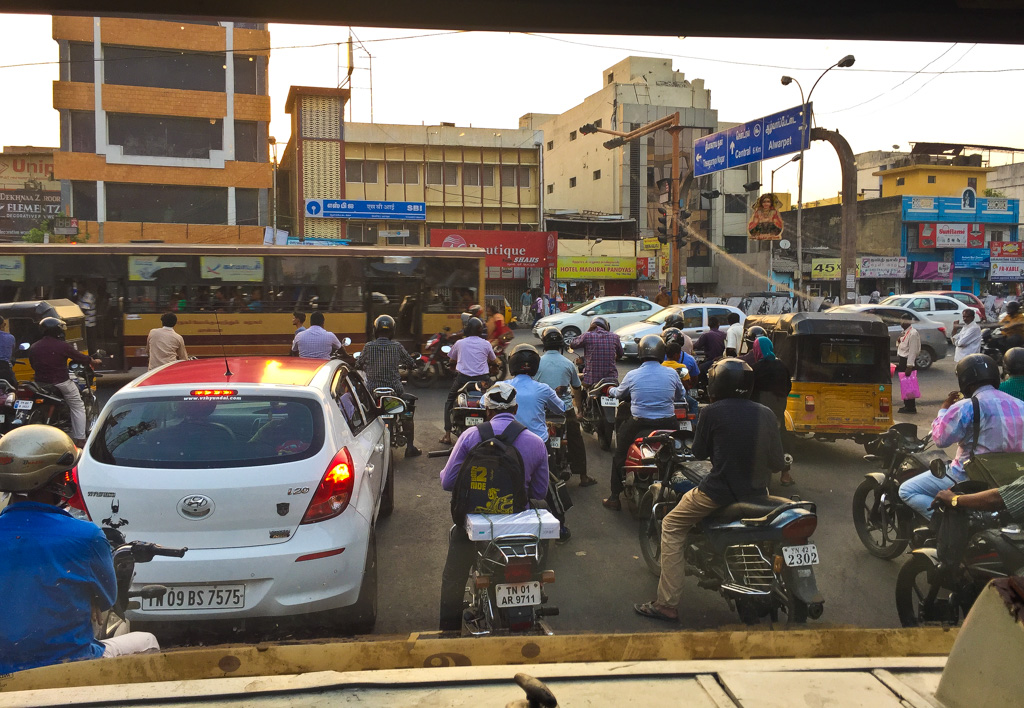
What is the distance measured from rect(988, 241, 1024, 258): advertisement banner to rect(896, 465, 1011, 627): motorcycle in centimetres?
4344

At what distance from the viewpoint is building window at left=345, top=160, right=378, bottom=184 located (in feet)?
138

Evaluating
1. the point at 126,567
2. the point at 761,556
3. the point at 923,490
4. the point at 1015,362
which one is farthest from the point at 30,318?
the point at 1015,362

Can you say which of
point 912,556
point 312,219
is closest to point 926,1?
point 912,556

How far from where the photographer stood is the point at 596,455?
1021 cm

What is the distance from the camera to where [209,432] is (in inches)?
172

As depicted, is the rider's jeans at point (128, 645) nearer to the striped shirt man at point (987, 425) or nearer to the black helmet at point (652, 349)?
the striped shirt man at point (987, 425)

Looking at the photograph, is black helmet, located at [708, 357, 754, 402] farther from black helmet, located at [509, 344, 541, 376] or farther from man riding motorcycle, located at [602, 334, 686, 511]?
man riding motorcycle, located at [602, 334, 686, 511]

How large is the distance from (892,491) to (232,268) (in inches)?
592

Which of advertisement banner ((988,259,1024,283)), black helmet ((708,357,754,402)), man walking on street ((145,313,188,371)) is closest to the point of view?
black helmet ((708,357,754,402))

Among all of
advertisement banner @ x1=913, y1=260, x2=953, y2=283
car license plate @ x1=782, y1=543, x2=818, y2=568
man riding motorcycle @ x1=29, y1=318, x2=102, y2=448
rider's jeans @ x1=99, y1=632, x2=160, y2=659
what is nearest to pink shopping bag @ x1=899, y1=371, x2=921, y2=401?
car license plate @ x1=782, y1=543, x2=818, y2=568

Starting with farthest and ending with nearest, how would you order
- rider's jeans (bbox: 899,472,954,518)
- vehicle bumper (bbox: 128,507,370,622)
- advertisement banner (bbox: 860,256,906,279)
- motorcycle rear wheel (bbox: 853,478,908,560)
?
advertisement banner (bbox: 860,256,906,279) → motorcycle rear wheel (bbox: 853,478,908,560) → rider's jeans (bbox: 899,472,954,518) → vehicle bumper (bbox: 128,507,370,622)

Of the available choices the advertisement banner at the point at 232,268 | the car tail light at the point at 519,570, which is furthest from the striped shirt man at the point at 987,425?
the advertisement banner at the point at 232,268

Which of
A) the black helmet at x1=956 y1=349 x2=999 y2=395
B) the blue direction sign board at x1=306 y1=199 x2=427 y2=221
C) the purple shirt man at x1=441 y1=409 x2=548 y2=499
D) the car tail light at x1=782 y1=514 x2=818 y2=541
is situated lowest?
the car tail light at x1=782 y1=514 x2=818 y2=541

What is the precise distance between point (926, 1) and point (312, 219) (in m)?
37.0
